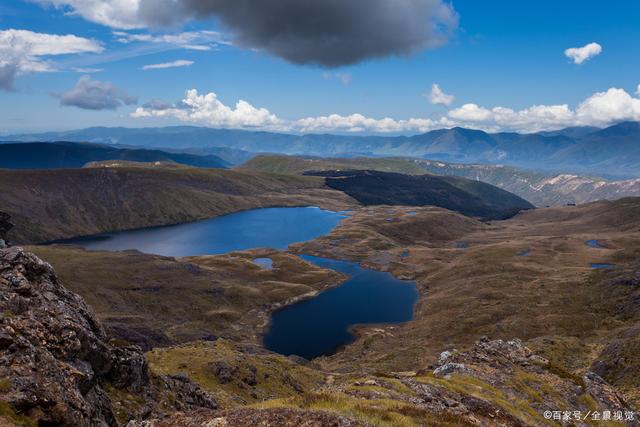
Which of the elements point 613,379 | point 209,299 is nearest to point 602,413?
point 613,379

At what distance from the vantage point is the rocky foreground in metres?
21.1

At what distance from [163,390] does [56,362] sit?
20.1 m

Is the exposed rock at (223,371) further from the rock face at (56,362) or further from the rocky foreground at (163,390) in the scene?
the rock face at (56,362)

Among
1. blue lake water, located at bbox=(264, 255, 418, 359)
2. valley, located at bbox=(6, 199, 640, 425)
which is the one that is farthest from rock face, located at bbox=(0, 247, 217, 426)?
blue lake water, located at bbox=(264, 255, 418, 359)

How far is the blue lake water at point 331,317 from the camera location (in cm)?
13788

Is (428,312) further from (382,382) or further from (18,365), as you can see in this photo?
(18,365)

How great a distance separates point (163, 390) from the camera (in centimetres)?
4166

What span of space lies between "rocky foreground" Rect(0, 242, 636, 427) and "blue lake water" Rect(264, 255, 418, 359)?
88048 millimetres

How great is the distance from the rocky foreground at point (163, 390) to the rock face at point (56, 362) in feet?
0.21

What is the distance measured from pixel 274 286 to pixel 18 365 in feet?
565

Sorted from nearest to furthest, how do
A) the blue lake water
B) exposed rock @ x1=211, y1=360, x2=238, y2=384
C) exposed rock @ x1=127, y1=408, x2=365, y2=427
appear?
exposed rock @ x1=127, y1=408, x2=365, y2=427, exposed rock @ x1=211, y1=360, x2=238, y2=384, the blue lake water

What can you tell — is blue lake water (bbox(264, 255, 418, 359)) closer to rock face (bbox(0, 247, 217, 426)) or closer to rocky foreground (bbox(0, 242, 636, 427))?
rocky foreground (bbox(0, 242, 636, 427))

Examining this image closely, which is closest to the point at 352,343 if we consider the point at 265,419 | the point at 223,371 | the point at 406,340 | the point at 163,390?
the point at 406,340

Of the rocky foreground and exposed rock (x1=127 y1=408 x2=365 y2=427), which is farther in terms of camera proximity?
the rocky foreground
